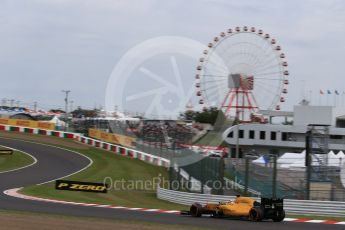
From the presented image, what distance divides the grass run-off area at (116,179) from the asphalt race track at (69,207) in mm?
1477

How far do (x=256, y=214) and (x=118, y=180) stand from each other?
2006cm

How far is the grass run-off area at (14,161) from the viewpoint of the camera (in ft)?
128

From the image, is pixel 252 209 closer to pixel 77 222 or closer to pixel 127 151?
pixel 77 222

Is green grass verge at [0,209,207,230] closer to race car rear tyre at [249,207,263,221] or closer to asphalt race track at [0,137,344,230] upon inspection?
asphalt race track at [0,137,344,230]

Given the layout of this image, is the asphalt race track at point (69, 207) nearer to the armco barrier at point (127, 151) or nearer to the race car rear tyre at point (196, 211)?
the race car rear tyre at point (196, 211)

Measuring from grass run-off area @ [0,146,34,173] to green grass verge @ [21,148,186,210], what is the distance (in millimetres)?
4568

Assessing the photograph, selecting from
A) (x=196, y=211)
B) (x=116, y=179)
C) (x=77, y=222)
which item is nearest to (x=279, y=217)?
(x=196, y=211)

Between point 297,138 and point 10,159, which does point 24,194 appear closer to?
point 10,159

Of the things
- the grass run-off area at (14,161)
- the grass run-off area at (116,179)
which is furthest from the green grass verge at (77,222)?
the grass run-off area at (14,161)

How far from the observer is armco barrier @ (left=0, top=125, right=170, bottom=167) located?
Answer: 1711 inches

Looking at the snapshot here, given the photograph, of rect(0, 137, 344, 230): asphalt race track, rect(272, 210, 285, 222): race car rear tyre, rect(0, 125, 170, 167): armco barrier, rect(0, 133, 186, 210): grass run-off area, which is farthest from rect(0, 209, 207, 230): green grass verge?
rect(0, 125, 170, 167): armco barrier

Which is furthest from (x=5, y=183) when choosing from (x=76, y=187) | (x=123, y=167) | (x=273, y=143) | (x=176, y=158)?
(x=273, y=143)

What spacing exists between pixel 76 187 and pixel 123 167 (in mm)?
13680

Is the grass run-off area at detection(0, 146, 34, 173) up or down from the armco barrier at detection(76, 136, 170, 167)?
down
